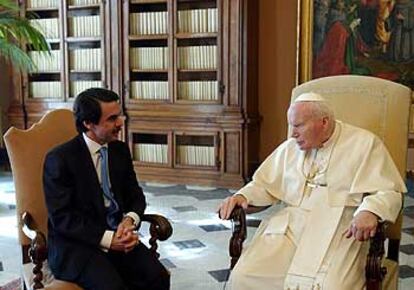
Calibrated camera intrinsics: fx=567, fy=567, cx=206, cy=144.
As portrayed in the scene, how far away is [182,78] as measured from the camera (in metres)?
5.83

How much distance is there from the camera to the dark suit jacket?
2.07m

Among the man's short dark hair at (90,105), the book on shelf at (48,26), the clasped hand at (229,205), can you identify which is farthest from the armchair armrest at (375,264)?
the book on shelf at (48,26)

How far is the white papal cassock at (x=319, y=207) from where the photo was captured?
6.99 feet

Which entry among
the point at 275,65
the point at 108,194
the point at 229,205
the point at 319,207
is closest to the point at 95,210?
the point at 108,194

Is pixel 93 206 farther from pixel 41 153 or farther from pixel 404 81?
pixel 404 81

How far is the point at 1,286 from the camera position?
309 centimetres

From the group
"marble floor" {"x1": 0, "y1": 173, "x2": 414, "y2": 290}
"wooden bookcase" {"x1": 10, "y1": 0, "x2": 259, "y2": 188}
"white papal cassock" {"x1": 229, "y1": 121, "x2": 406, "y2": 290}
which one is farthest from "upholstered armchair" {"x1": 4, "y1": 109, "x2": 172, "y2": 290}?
"wooden bookcase" {"x1": 10, "y1": 0, "x2": 259, "y2": 188}

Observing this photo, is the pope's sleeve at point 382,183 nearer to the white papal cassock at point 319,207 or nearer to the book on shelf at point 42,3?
the white papal cassock at point 319,207

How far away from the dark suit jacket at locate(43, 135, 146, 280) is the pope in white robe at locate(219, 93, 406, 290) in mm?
509

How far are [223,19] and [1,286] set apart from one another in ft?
11.0

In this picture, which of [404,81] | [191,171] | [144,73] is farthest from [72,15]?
[404,81]

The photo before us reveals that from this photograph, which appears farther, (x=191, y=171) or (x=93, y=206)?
(x=191, y=171)

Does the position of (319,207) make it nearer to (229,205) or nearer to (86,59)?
(229,205)

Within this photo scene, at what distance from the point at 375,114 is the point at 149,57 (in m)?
3.73
